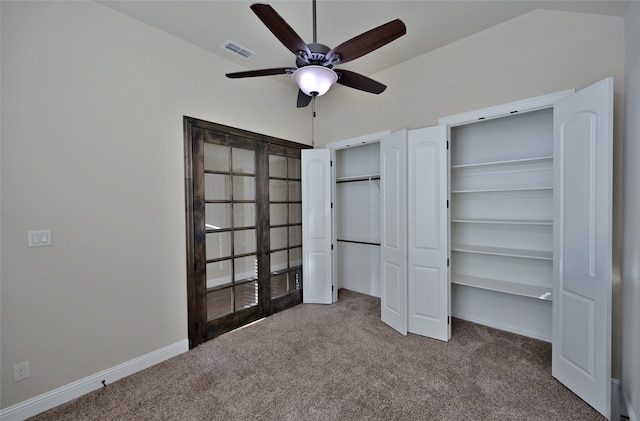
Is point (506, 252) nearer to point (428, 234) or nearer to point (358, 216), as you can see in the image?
point (428, 234)

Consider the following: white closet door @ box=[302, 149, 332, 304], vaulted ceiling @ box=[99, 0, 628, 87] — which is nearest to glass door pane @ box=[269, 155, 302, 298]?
white closet door @ box=[302, 149, 332, 304]

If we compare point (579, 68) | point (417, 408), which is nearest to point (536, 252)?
point (579, 68)

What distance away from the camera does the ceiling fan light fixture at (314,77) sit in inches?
68.7

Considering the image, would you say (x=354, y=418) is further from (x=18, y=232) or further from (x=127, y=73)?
(x=127, y=73)

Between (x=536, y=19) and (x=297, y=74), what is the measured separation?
2.40 m

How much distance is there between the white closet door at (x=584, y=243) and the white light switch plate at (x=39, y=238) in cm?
Answer: 393

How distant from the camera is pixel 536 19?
248 cm

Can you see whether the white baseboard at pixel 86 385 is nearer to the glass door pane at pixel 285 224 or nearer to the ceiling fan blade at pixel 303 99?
the glass door pane at pixel 285 224

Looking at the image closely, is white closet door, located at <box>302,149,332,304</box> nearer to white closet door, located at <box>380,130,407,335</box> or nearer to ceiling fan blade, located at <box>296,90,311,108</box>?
white closet door, located at <box>380,130,407,335</box>

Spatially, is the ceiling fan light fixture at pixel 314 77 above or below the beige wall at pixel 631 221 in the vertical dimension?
above

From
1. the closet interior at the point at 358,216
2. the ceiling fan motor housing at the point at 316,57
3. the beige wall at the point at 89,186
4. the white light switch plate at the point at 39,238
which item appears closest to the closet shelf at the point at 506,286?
the closet interior at the point at 358,216

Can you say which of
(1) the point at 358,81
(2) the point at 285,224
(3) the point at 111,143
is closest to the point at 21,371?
(3) the point at 111,143

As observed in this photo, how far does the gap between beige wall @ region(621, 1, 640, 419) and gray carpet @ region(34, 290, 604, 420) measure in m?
0.41

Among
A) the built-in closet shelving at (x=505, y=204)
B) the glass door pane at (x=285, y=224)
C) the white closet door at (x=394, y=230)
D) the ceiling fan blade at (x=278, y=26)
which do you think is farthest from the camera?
the glass door pane at (x=285, y=224)
